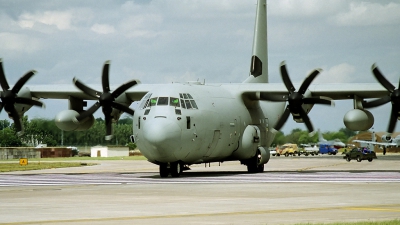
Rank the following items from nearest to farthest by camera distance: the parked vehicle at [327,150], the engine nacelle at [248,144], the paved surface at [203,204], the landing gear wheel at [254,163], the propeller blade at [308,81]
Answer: the paved surface at [203,204] → the propeller blade at [308,81] → the engine nacelle at [248,144] → the landing gear wheel at [254,163] → the parked vehicle at [327,150]

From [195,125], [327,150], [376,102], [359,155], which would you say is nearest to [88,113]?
[195,125]

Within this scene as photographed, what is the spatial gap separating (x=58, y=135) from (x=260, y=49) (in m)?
39.1

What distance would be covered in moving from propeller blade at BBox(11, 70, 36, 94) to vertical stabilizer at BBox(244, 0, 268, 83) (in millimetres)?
12908

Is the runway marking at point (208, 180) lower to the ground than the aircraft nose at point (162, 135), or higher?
lower

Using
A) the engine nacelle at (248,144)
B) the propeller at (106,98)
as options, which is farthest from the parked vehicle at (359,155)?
the propeller at (106,98)

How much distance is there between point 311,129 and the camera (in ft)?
111

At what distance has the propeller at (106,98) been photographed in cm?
3509

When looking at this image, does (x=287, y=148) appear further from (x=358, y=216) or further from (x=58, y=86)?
(x=358, y=216)

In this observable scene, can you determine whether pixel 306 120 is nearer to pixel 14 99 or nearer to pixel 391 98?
pixel 391 98

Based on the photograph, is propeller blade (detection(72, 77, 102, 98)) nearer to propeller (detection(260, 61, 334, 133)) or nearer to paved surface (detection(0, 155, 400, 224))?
propeller (detection(260, 61, 334, 133))

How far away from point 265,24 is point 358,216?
1207 inches

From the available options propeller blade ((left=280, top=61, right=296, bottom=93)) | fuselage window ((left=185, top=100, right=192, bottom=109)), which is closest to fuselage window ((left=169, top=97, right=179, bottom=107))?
fuselage window ((left=185, top=100, right=192, bottom=109))

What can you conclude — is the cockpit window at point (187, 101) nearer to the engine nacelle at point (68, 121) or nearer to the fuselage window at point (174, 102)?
the fuselage window at point (174, 102)

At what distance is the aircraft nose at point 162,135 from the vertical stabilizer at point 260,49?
41.1ft
